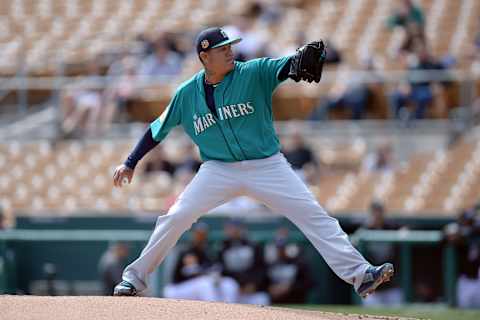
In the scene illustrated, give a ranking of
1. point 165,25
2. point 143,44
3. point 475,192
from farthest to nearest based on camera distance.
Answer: point 165,25 → point 143,44 → point 475,192

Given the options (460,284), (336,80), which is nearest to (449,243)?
(460,284)

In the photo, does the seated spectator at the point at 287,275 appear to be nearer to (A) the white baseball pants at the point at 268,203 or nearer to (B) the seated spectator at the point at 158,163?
(B) the seated spectator at the point at 158,163

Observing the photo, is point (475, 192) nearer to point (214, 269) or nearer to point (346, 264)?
point (214, 269)

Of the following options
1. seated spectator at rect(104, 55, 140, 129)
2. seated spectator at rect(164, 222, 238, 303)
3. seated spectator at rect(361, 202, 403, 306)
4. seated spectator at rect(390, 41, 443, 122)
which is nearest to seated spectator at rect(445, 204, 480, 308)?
seated spectator at rect(361, 202, 403, 306)

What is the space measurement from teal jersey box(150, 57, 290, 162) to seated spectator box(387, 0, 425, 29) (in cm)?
786

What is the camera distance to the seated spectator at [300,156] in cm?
1357

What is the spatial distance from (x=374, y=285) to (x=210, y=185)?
3.88 feet

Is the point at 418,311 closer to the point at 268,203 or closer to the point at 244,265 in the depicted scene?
the point at 244,265

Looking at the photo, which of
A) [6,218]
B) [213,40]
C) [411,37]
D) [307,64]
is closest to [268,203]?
[307,64]

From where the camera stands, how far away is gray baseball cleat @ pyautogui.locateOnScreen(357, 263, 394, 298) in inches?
278

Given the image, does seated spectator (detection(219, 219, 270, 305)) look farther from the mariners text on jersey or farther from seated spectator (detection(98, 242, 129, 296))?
the mariners text on jersey

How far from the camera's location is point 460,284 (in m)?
11.1

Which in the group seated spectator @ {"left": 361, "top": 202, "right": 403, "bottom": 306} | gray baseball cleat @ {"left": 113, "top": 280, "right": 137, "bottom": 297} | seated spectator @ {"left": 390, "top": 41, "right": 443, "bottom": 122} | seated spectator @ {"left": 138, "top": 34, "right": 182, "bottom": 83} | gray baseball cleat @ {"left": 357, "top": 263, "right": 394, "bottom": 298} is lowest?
seated spectator @ {"left": 361, "top": 202, "right": 403, "bottom": 306}

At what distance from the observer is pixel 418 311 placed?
1054cm
